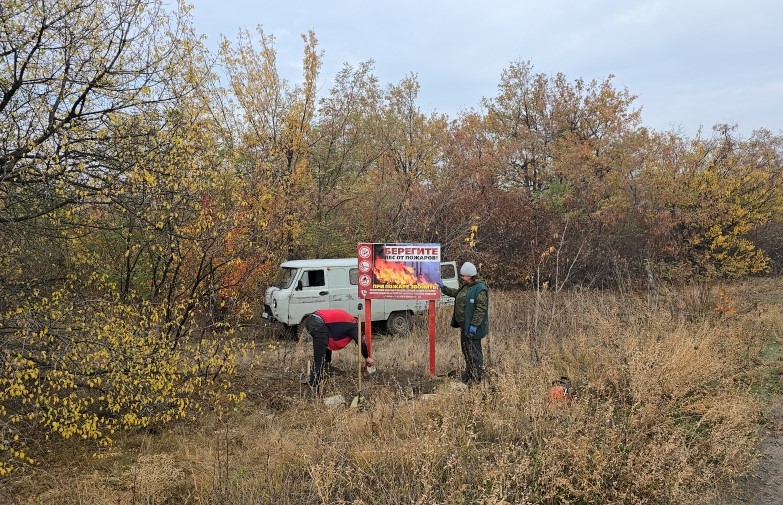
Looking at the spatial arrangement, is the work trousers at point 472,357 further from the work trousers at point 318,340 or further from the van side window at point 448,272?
the van side window at point 448,272

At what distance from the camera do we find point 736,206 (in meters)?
18.1

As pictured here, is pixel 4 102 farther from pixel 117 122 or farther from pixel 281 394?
pixel 281 394

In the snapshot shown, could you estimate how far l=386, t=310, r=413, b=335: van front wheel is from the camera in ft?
41.8

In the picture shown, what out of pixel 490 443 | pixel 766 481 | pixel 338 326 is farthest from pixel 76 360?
pixel 766 481

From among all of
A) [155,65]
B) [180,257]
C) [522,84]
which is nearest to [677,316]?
[180,257]

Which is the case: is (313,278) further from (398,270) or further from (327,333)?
→ (327,333)

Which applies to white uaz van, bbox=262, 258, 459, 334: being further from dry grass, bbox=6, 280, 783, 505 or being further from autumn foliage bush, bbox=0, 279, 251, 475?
autumn foliage bush, bbox=0, 279, 251, 475

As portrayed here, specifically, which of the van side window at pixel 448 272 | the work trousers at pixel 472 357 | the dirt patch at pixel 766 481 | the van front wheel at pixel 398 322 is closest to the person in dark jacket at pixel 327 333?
the work trousers at pixel 472 357

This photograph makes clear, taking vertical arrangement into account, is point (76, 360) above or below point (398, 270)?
below

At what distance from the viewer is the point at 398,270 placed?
7488 mm

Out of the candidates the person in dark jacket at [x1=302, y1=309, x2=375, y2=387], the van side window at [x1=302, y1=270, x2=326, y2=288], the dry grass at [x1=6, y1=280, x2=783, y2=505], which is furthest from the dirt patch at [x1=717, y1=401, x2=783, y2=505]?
the van side window at [x1=302, y1=270, x2=326, y2=288]

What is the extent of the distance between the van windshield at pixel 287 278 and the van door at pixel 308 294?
0.62 ft

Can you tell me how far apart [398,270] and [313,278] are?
15.2 feet

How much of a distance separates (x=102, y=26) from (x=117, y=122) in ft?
3.37
